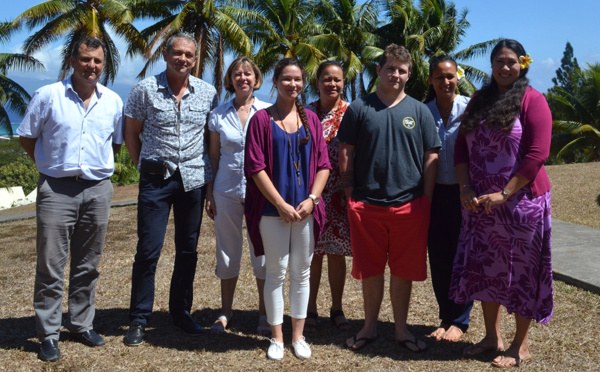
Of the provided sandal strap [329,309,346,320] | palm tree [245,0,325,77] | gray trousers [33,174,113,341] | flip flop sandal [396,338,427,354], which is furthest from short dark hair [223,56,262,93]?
palm tree [245,0,325,77]

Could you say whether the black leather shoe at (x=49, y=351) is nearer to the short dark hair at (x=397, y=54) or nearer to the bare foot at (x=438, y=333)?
the bare foot at (x=438, y=333)

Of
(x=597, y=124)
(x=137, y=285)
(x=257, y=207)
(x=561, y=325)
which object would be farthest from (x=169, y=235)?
(x=597, y=124)

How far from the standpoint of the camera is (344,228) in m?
4.65

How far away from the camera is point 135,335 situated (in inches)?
175

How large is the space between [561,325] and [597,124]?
3221cm

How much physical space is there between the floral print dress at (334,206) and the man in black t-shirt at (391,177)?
33 centimetres

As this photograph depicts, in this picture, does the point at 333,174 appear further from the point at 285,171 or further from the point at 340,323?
the point at 340,323

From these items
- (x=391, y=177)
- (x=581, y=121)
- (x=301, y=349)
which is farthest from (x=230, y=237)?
(x=581, y=121)

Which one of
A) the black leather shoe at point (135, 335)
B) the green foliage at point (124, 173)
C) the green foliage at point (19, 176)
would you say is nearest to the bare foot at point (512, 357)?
the black leather shoe at point (135, 335)

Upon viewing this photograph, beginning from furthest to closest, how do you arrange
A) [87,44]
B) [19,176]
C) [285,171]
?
1. [19,176]
2. [87,44]
3. [285,171]

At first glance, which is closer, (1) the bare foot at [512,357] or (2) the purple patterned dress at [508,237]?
(2) the purple patterned dress at [508,237]

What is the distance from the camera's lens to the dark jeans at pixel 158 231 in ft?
14.5

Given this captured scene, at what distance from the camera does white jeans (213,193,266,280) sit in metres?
4.55

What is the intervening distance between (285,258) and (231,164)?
0.89 meters
